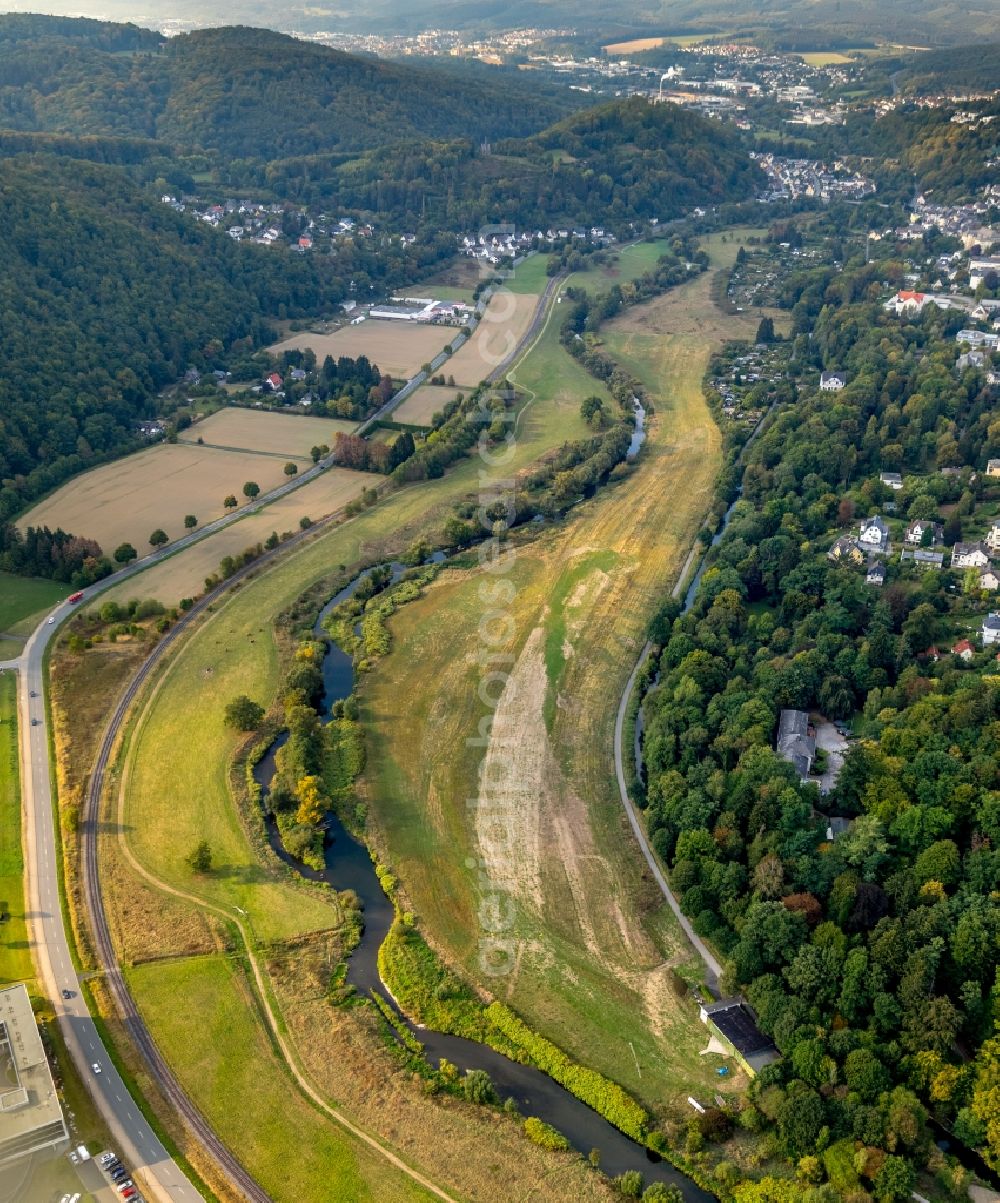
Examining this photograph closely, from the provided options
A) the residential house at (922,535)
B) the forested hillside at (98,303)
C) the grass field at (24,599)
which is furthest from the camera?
the forested hillside at (98,303)

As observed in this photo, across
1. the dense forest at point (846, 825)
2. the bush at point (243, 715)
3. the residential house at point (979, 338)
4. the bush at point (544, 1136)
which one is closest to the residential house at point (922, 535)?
the dense forest at point (846, 825)

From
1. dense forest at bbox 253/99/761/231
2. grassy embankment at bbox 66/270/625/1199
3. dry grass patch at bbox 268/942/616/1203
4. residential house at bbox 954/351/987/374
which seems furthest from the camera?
dense forest at bbox 253/99/761/231

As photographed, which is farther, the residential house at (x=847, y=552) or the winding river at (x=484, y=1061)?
the residential house at (x=847, y=552)

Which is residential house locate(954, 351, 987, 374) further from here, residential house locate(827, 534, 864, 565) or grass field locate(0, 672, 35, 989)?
grass field locate(0, 672, 35, 989)

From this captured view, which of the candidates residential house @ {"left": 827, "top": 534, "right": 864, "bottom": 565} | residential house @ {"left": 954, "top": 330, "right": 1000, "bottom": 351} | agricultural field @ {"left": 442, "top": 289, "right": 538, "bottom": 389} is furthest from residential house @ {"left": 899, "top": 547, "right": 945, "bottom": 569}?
agricultural field @ {"left": 442, "top": 289, "right": 538, "bottom": 389}

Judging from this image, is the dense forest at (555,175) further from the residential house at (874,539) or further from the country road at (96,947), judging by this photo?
the country road at (96,947)

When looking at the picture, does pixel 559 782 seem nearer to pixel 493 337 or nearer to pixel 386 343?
pixel 386 343
